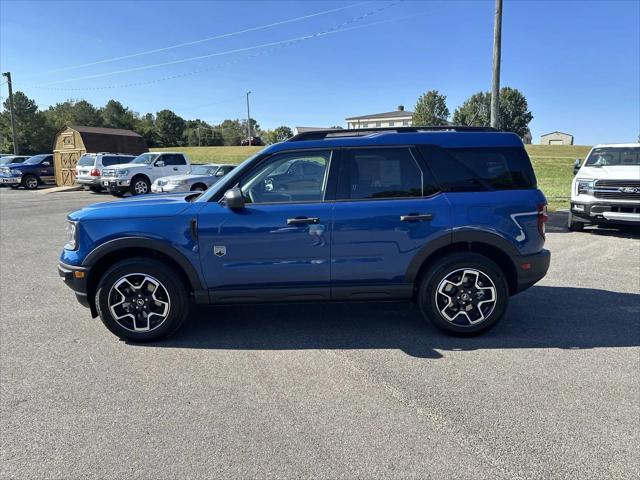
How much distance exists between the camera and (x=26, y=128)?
64.6 m

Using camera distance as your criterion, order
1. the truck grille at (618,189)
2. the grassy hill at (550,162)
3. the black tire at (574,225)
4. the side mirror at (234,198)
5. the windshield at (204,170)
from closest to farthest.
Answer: the side mirror at (234,198)
the truck grille at (618,189)
the black tire at (574,225)
the windshield at (204,170)
the grassy hill at (550,162)

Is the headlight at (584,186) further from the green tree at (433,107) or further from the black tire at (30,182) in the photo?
the green tree at (433,107)

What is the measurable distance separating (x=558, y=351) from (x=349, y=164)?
2477mm

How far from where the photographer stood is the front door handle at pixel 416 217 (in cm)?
401

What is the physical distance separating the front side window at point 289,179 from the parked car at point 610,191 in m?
7.39

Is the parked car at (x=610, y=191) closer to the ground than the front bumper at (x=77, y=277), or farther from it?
farther from it

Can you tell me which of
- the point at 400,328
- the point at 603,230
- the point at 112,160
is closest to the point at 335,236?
the point at 400,328

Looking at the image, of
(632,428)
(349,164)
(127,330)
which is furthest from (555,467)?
(127,330)

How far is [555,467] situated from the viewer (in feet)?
8.03

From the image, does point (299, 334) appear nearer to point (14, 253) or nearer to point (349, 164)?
point (349, 164)

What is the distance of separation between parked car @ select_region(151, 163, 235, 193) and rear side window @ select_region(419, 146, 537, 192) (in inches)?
456

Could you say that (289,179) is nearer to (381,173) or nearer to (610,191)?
(381,173)

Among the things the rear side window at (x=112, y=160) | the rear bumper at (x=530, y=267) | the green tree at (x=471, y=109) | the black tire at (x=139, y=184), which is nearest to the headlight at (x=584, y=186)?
the rear bumper at (x=530, y=267)

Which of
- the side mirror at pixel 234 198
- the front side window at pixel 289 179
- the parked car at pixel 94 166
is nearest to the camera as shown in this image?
the side mirror at pixel 234 198
